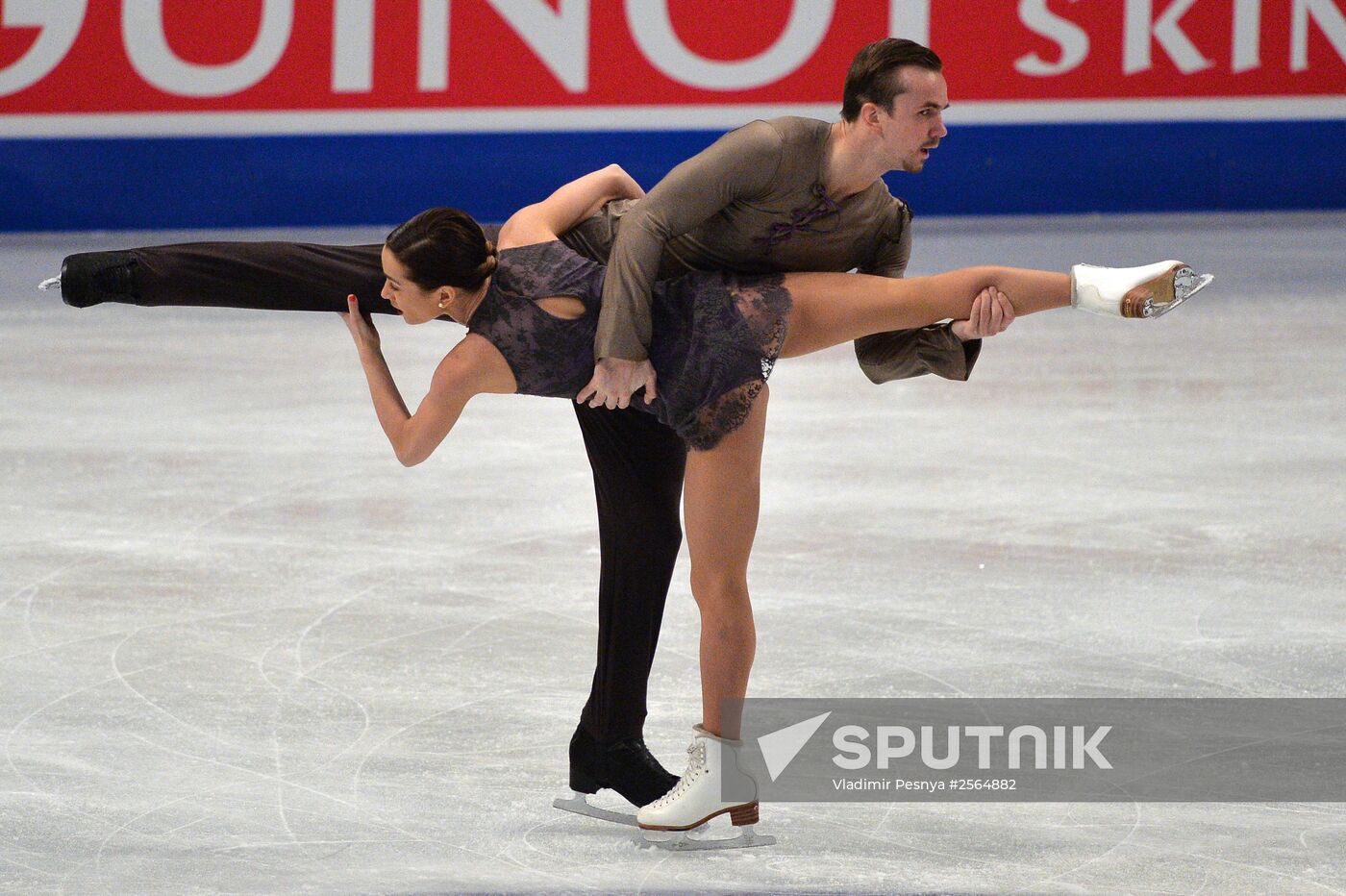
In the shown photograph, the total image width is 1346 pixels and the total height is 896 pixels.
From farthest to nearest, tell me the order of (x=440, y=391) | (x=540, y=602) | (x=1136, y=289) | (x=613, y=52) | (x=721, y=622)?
(x=613, y=52), (x=540, y=602), (x=721, y=622), (x=440, y=391), (x=1136, y=289)

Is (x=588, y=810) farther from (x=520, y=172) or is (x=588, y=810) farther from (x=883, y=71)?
(x=520, y=172)

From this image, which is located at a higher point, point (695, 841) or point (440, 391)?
point (440, 391)

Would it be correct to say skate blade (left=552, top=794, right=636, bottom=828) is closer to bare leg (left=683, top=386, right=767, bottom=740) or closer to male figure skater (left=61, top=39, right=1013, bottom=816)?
male figure skater (left=61, top=39, right=1013, bottom=816)

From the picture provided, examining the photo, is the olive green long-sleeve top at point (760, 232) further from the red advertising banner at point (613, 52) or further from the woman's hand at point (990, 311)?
the red advertising banner at point (613, 52)

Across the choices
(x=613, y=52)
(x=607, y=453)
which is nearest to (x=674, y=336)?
(x=607, y=453)

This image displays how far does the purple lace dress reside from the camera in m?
2.80

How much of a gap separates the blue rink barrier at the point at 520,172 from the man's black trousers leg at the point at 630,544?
25.2ft

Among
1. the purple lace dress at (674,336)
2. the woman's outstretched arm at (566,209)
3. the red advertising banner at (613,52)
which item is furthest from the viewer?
the red advertising banner at (613,52)

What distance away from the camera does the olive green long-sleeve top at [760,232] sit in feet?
8.93

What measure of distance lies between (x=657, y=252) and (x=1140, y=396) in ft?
13.2

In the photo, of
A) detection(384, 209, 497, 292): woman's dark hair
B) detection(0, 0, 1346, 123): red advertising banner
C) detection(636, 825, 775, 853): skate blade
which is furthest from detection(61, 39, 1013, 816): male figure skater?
detection(0, 0, 1346, 123): red advertising banner

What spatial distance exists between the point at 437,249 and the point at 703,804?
38.8 inches

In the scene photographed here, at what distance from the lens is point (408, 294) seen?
2773 mm

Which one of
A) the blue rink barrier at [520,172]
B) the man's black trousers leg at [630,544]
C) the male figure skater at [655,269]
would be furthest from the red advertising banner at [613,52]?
the man's black trousers leg at [630,544]
